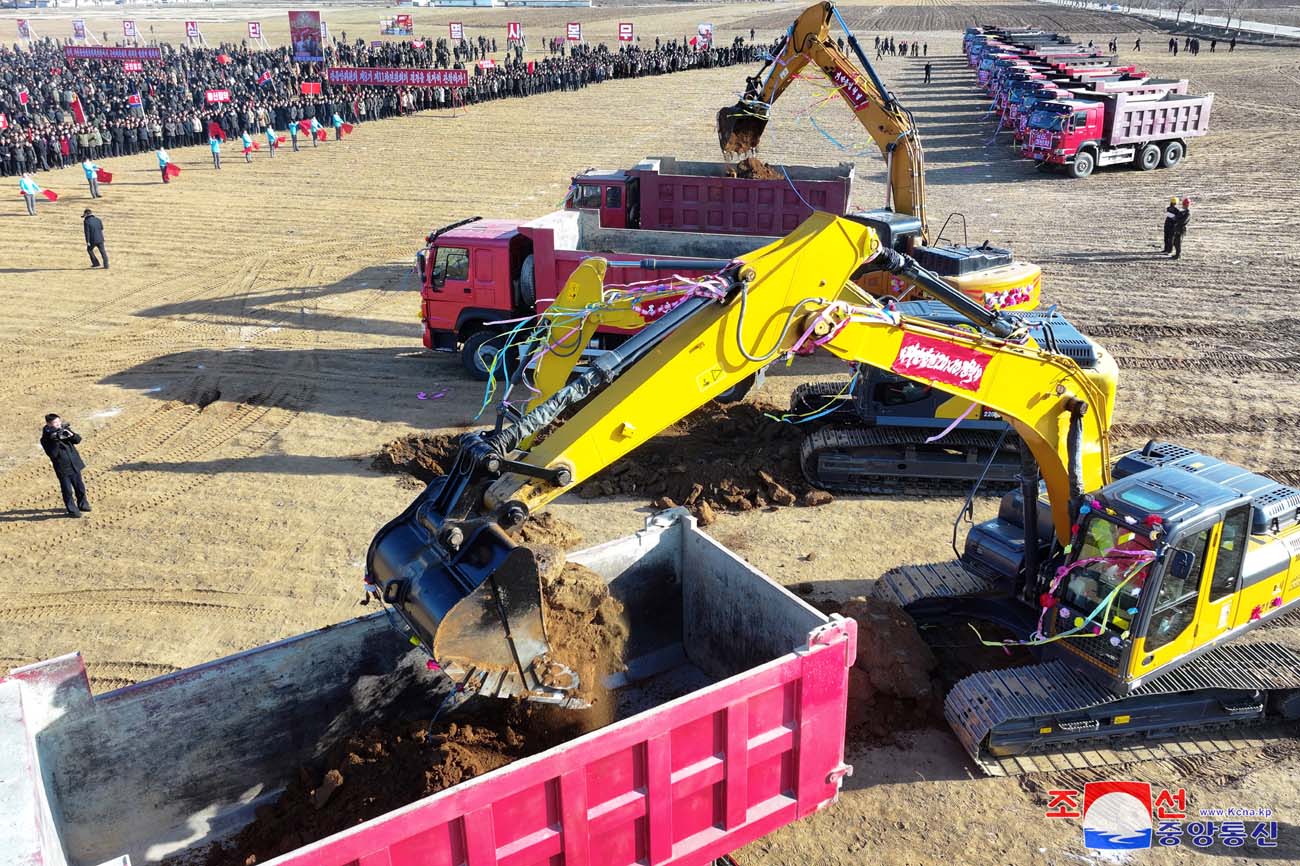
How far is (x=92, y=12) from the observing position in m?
134

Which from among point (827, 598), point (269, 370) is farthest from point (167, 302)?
point (827, 598)

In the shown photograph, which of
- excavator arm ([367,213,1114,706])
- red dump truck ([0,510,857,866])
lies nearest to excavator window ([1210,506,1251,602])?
excavator arm ([367,213,1114,706])

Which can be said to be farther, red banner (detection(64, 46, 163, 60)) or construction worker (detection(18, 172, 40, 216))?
red banner (detection(64, 46, 163, 60))

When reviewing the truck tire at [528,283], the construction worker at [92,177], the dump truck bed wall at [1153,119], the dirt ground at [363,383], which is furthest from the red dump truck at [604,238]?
the construction worker at [92,177]

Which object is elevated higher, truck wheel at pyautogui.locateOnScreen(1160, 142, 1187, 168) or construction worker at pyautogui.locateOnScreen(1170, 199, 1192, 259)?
truck wheel at pyautogui.locateOnScreen(1160, 142, 1187, 168)

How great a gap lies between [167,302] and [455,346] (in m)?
7.30

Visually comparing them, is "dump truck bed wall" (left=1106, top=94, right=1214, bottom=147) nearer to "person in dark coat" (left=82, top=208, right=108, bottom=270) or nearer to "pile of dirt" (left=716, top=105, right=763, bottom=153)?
"pile of dirt" (left=716, top=105, right=763, bottom=153)

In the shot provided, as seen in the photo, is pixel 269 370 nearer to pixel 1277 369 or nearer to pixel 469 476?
pixel 469 476

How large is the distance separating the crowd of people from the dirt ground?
6.12 feet

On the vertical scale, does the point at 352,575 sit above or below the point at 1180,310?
below

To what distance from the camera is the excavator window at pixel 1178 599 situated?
6.73 metres

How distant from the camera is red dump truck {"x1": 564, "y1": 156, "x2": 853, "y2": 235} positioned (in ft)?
54.6

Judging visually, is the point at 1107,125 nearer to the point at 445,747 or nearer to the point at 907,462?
the point at 907,462

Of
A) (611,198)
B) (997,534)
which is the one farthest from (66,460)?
(997,534)
